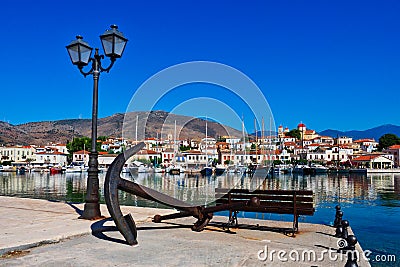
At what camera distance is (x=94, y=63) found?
10.5 m

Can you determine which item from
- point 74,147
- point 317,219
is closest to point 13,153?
point 74,147

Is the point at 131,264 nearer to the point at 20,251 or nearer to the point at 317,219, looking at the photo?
the point at 20,251

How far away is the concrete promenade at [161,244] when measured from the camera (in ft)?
19.7

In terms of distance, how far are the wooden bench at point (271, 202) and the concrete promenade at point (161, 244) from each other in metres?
0.50

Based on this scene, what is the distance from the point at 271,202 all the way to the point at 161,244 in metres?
2.64

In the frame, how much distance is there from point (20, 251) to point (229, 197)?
4412 mm

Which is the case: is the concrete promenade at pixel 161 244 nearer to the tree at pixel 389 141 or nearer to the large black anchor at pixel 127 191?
the large black anchor at pixel 127 191

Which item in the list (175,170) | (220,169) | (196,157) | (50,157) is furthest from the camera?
(50,157)

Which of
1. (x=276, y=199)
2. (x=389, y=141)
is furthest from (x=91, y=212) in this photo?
(x=389, y=141)

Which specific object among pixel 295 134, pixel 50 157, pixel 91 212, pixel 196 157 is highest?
pixel 295 134

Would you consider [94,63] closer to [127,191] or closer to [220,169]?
[127,191]

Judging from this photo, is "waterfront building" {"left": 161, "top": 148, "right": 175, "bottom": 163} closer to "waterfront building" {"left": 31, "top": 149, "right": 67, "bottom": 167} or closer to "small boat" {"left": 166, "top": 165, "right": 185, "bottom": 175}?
"small boat" {"left": 166, "top": 165, "right": 185, "bottom": 175}

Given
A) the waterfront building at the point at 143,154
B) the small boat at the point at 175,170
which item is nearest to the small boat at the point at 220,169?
the small boat at the point at 175,170

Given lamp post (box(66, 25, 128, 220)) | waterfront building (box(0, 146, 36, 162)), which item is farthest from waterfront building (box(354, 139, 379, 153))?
lamp post (box(66, 25, 128, 220))
